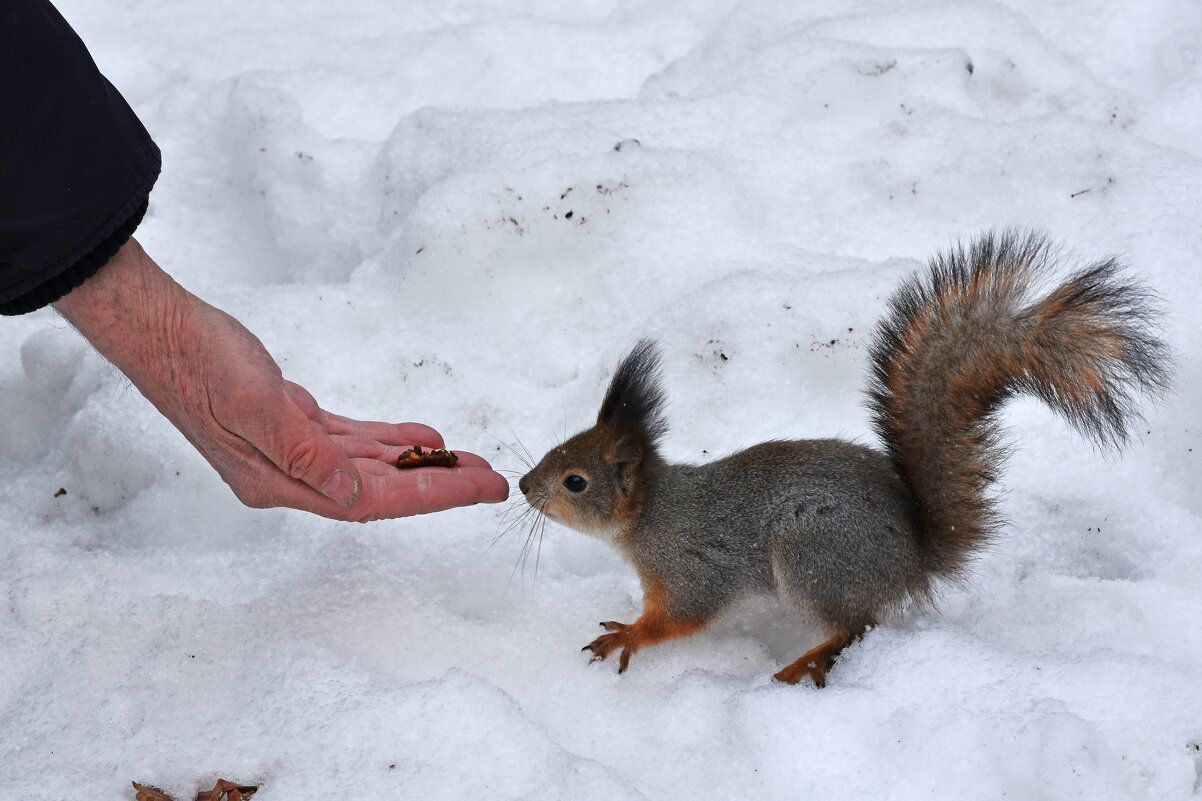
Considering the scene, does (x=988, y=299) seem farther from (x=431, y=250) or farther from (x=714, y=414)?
(x=431, y=250)

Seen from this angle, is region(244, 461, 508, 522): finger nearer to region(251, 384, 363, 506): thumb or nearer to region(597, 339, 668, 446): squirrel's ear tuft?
region(251, 384, 363, 506): thumb

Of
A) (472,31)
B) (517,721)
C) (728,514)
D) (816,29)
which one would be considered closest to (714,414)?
(728,514)

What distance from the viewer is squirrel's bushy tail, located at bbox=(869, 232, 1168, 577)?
1.60 metres

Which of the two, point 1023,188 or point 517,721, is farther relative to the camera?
point 1023,188

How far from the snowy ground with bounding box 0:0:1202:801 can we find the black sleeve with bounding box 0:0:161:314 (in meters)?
0.63

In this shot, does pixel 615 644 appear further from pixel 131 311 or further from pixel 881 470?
pixel 131 311

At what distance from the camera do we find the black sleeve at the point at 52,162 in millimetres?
1574

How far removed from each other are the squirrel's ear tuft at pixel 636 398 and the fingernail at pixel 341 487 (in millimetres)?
488

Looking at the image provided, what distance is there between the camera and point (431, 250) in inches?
103

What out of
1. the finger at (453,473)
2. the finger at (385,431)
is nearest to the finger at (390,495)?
the finger at (453,473)

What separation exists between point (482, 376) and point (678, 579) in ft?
2.54

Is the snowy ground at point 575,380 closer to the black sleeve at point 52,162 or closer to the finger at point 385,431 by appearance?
the finger at point 385,431

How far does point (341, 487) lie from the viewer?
5.91ft

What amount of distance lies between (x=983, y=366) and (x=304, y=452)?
3.64 ft
